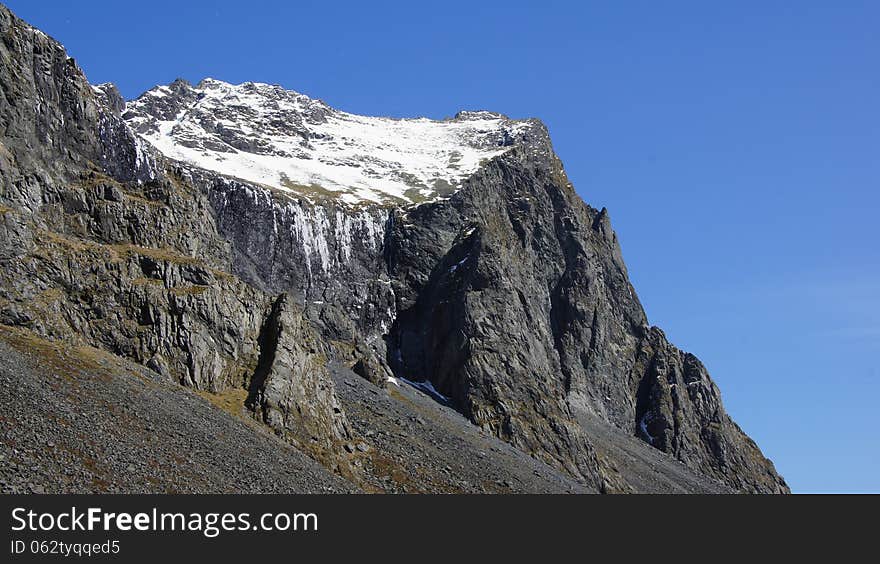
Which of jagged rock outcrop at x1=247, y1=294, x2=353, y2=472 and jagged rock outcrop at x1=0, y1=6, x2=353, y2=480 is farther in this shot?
jagged rock outcrop at x1=247, y1=294, x2=353, y2=472

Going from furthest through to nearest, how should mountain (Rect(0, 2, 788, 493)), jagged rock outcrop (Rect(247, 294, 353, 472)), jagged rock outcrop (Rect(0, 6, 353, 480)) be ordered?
jagged rock outcrop (Rect(247, 294, 353, 472)) < jagged rock outcrop (Rect(0, 6, 353, 480)) < mountain (Rect(0, 2, 788, 493))

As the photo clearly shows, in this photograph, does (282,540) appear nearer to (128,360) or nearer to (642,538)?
(642,538)

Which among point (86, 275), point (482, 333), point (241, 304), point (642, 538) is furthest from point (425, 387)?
point (642, 538)

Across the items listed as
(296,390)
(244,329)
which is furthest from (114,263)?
(296,390)

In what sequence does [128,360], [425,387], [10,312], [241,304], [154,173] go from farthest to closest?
[425,387] < [154,173] < [241,304] < [128,360] < [10,312]

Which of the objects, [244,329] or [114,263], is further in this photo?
[244,329]

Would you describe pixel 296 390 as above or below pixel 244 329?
below

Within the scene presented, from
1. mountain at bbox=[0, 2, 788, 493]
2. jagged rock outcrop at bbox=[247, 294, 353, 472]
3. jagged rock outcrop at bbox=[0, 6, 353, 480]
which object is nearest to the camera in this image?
mountain at bbox=[0, 2, 788, 493]

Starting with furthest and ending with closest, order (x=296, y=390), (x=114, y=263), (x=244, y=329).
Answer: (x=244, y=329) → (x=296, y=390) → (x=114, y=263)

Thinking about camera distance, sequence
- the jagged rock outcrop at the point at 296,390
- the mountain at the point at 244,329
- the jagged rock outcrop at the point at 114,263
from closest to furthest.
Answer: the mountain at the point at 244,329 → the jagged rock outcrop at the point at 114,263 → the jagged rock outcrop at the point at 296,390

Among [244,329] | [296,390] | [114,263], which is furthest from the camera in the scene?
[244,329]

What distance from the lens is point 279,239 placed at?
19288 centimetres

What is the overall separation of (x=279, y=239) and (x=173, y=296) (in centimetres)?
7120

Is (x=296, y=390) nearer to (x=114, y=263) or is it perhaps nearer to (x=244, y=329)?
(x=244, y=329)
